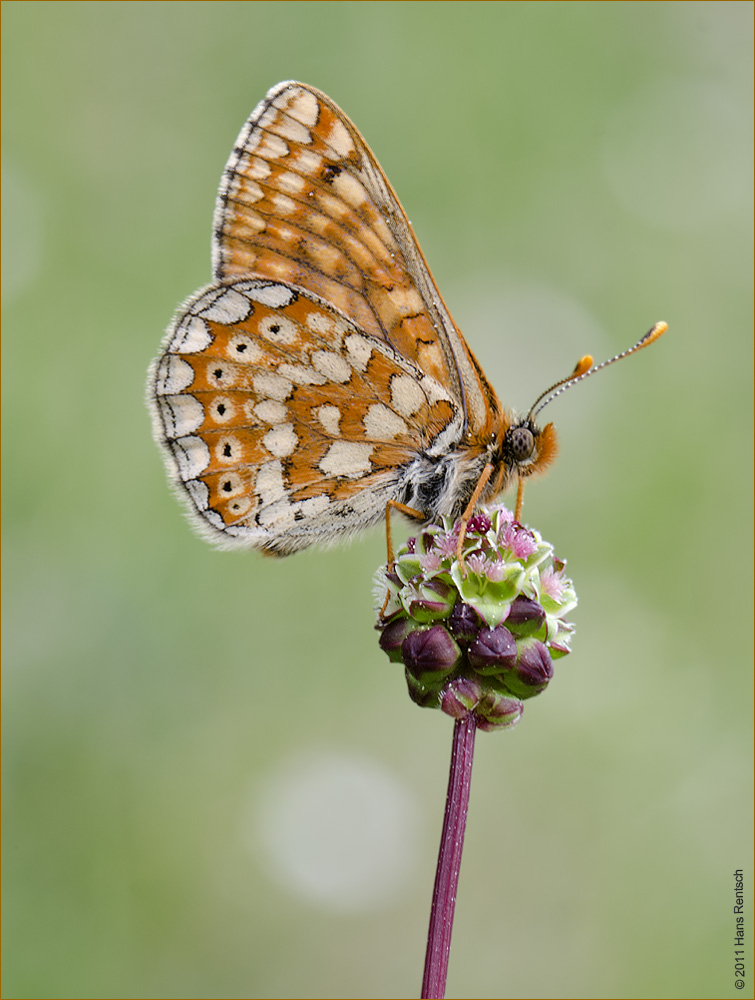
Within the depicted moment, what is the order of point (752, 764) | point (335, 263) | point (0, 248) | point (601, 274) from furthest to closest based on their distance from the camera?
point (601, 274), point (0, 248), point (752, 764), point (335, 263)

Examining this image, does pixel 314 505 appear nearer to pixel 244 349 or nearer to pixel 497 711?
pixel 244 349

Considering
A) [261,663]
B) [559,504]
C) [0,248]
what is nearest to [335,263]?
[261,663]

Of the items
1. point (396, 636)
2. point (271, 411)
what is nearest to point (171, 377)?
point (271, 411)

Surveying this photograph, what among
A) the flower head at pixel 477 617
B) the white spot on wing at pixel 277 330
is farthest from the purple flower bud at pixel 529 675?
the white spot on wing at pixel 277 330

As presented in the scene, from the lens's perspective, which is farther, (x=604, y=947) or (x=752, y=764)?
(x=752, y=764)

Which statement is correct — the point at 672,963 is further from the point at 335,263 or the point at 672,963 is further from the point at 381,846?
the point at 335,263

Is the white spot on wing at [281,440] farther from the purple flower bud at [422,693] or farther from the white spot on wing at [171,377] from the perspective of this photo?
the purple flower bud at [422,693]
